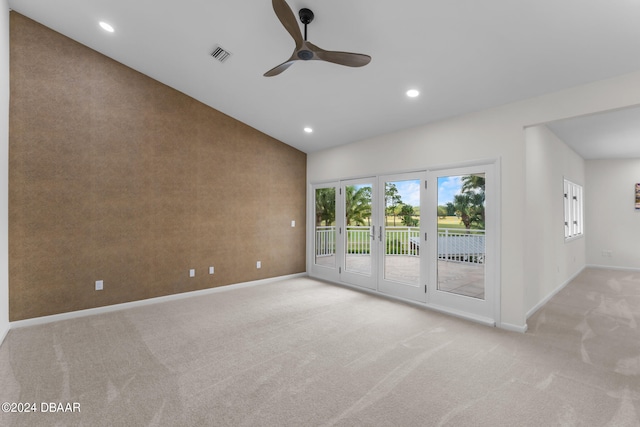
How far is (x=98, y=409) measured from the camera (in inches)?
78.7

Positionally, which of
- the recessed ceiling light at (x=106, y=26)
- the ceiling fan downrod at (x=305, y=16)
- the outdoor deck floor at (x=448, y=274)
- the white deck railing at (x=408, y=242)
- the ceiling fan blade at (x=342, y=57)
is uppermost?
the recessed ceiling light at (x=106, y=26)

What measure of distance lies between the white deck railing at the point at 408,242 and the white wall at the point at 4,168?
4717mm

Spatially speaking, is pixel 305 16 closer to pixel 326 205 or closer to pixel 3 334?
pixel 326 205

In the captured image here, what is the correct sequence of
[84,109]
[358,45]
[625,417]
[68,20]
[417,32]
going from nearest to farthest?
[625,417] < [417,32] < [358,45] < [68,20] < [84,109]

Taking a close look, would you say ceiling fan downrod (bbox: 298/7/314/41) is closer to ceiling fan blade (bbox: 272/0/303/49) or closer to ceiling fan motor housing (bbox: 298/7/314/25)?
ceiling fan motor housing (bbox: 298/7/314/25)

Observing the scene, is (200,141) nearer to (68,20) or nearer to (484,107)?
(68,20)

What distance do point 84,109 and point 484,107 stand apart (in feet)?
17.7

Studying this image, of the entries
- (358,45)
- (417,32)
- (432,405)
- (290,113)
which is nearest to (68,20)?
(290,113)

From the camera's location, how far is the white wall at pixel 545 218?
12.3 ft

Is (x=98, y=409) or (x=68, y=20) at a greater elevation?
(x=68, y=20)

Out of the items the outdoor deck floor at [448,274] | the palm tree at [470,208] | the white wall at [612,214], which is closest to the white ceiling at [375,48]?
the palm tree at [470,208]

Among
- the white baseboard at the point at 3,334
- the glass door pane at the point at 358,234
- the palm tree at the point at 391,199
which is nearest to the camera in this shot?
the white baseboard at the point at 3,334

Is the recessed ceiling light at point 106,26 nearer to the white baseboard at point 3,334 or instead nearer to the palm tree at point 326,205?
the white baseboard at point 3,334

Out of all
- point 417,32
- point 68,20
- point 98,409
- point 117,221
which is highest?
point 68,20
